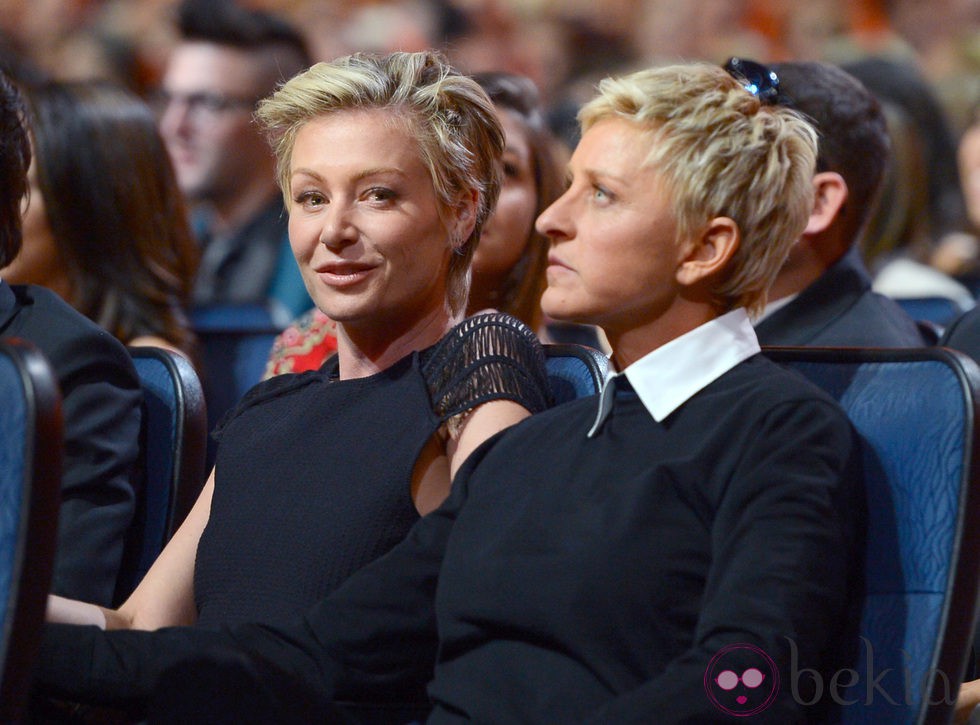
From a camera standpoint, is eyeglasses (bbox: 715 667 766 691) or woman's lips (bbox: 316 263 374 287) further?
woman's lips (bbox: 316 263 374 287)

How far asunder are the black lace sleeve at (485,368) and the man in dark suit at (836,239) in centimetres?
77

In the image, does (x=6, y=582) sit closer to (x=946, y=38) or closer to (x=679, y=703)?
(x=679, y=703)

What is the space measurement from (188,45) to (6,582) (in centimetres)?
420

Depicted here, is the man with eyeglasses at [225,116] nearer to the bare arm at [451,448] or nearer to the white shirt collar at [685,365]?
the bare arm at [451,448]

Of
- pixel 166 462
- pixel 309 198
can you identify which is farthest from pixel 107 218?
pixel 309 198

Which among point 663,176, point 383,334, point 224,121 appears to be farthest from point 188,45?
point 663,176

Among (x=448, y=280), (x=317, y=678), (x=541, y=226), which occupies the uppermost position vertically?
(x=541, y=226)

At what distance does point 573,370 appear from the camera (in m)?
2.00

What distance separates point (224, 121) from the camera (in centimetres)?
517

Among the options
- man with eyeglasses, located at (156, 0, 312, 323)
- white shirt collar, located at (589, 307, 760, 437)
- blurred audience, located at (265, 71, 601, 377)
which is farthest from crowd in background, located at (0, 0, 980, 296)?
white shirt collar, located at (589, 307, 760, 437)

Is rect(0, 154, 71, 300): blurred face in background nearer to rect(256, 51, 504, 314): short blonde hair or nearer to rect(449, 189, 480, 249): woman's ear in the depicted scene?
rect(256, 51, 504, 314): short blonde hair

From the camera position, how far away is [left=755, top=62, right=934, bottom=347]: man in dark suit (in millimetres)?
2525

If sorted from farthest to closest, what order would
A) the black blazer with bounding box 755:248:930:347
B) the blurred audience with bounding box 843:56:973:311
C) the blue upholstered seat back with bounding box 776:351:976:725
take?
the blurred audience with bounding box 843:56:973:311
the black blazer with bounding box 755:248:930:347
the blue upholstered seat back with bounding box 776:351:976:725

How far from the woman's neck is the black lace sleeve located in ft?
0.17
